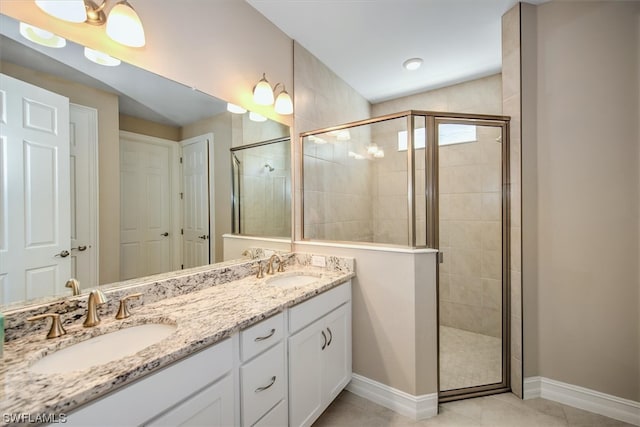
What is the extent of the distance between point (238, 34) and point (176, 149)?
90 cm

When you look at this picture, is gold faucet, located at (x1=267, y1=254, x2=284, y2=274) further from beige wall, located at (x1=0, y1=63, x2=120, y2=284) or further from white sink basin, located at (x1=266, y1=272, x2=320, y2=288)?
beige wall, located at (x1=0, y1=63, x2=120, y2=284)

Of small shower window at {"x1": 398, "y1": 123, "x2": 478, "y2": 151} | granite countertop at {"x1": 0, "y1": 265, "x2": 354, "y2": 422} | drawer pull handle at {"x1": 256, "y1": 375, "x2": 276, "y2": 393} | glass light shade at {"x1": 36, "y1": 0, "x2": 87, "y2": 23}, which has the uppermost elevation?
glass light shade at {"x1": 36, "y1": 0, "x2": 87, "y2": 23}

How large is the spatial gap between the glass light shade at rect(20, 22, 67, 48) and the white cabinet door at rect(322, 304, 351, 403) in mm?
1734

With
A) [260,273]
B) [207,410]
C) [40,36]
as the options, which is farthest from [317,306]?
[40,36]

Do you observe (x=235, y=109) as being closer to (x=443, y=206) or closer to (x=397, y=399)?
(x=443, y=206)

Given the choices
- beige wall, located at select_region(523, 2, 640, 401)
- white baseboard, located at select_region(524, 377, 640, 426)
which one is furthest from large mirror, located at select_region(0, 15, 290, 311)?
white baseboard, located at select_region(524, 377, 640, 426)

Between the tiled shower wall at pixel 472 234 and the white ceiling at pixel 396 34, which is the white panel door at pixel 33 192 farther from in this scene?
the tiled shower wall at pixel 472 234

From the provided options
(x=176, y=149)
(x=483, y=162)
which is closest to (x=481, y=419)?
(x=483, y=162)

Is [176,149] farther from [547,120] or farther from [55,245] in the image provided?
[547,120]

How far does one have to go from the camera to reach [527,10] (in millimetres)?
1814

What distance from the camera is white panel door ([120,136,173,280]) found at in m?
1.25

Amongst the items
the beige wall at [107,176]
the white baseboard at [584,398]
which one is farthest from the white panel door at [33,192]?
the white baseboard at [584,398]

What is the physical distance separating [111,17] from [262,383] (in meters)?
Answer: 1.64

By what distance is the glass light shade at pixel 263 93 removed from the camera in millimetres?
1823
